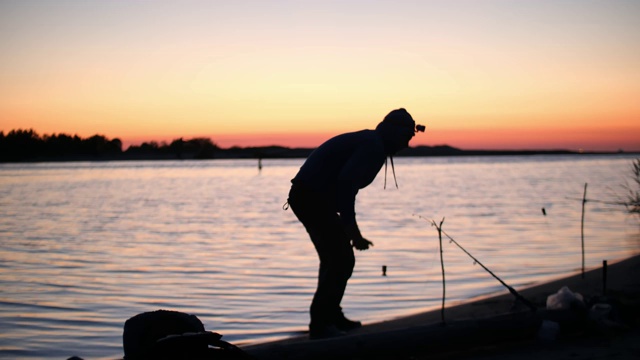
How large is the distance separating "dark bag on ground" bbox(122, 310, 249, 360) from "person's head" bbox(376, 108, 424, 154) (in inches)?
90.8

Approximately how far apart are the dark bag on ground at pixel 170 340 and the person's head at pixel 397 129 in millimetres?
2305

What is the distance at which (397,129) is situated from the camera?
19.2 feet

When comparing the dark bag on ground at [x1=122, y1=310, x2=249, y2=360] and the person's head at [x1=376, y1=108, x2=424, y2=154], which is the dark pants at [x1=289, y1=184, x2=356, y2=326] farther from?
the dark bag on ground at [x1=122, y1=310, x2=249, y2=360]

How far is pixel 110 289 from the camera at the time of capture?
10.9 meters

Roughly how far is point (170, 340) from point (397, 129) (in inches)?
108

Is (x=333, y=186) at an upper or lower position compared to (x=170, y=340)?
upper

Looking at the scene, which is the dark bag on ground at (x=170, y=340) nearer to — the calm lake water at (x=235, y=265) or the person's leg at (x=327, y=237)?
the person's leg at (x=327, y=237)

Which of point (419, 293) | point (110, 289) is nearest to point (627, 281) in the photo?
point (419, 293)

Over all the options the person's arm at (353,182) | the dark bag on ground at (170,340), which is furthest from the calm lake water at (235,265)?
the dark bag on ground at (170,340)

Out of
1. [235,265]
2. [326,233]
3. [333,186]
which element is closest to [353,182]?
[333,186]

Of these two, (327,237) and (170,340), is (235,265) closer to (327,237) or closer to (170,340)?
(327,237)

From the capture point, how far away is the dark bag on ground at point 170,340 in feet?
12.1

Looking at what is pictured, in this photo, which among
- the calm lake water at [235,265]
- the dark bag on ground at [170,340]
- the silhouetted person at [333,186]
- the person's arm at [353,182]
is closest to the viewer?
the dark bag on ground at [170,340]

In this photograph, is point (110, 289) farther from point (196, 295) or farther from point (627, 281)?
point (627, 281)
